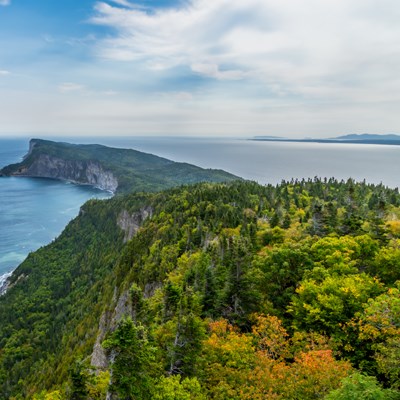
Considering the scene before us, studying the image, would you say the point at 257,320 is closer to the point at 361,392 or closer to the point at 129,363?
the point at 129,363

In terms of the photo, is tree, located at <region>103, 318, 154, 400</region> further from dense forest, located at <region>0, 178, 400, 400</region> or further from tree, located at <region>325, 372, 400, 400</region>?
tree, located at <region>325, 372, 400, 400</region>

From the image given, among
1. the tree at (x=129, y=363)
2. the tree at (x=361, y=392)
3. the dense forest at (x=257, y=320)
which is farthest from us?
the dense forest at (x=257, y=320)

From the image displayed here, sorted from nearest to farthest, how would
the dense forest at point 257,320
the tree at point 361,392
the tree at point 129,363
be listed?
the tree at point 361,392, the tree at point 129,363, the dense forest at point 257,320

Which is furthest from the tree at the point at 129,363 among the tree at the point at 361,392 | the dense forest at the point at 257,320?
the tree at the point at 361,392

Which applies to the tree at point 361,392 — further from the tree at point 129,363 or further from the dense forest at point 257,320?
the tree at point 129,363

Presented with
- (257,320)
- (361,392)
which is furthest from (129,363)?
(257,320)

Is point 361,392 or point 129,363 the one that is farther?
point 129,363

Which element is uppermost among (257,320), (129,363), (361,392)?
(361,392)

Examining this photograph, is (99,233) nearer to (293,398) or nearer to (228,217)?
(228,217)

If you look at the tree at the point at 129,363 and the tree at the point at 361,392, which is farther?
the tree at the point at 129,363

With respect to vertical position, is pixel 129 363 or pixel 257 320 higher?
pixel 129 363

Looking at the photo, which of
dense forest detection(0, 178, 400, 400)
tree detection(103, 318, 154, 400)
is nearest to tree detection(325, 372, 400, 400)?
dense forest detection(0, 178, 400, 400)
